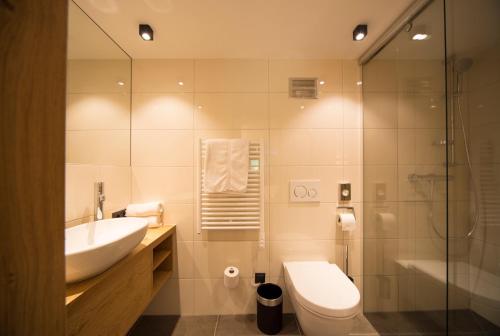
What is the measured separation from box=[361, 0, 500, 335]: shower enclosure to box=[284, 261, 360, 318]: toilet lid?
0.46 metres

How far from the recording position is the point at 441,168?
1083 millimetres

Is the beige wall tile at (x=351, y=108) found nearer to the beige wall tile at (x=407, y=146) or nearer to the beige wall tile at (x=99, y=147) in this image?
the beige wall tile at (x=407, y=146)

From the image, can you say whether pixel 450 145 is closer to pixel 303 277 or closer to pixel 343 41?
pixel 343 41

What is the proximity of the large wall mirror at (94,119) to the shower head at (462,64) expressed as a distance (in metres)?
2.15

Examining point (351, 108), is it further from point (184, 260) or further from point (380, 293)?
point (184, 260)

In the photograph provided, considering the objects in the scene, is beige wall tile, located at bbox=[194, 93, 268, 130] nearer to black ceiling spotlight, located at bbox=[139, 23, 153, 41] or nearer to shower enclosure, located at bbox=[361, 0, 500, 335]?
black ceiling spotlight, located at bbox=[139, 23, 153, 41]

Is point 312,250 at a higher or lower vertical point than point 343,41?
lower

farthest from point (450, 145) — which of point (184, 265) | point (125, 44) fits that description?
point (125, 44)

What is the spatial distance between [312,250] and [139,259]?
4.20ft

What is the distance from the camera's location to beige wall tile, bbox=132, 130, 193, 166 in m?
1.60

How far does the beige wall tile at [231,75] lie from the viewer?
5.29 feet

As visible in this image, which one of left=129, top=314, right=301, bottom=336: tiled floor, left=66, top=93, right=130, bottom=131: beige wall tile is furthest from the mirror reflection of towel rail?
left=66, top=93, right=130, bottom=131: beige wall tile

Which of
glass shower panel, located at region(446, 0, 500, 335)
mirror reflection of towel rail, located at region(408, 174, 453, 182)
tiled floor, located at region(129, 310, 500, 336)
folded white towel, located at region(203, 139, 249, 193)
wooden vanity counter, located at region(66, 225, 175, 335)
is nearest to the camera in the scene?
wooden vanity counter, located at region(66, 225, 175, 335)

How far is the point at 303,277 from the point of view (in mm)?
1326
